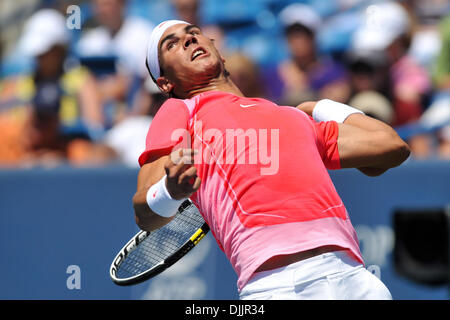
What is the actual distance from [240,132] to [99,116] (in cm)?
408


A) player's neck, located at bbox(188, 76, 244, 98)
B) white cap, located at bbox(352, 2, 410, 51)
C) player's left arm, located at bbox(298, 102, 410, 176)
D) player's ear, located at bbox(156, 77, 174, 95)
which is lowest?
player's left arm, located at bbox(298, 102, 410, 176)

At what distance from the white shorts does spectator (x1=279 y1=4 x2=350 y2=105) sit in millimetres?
3423

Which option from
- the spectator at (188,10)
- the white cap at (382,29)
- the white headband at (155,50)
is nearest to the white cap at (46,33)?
the spectator at (188,10)

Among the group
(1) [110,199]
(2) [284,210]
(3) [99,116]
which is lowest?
(2) [284,210]

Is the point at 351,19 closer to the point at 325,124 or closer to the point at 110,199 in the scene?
the point at 110,199

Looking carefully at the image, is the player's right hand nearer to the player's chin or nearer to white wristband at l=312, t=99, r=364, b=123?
the player's chin

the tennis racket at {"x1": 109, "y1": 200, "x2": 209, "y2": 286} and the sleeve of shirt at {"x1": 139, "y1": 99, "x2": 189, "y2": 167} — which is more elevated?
the sleeve of shirt at {"x1": 139, "y1": 99, "x2": 189, "y2": 167}

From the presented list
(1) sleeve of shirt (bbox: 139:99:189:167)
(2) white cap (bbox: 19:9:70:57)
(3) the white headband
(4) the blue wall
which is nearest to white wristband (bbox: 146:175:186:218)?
(1) sleeve of shirt (bbox: 139:99:189:167)

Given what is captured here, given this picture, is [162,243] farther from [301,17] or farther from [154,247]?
[301,17]

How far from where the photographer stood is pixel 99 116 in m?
6.58

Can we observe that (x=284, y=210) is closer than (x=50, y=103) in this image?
Yes

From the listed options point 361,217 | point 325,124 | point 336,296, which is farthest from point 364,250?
point 336,296

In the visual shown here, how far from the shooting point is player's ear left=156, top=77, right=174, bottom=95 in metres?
3.05

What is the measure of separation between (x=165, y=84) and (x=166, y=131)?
1.50ft
